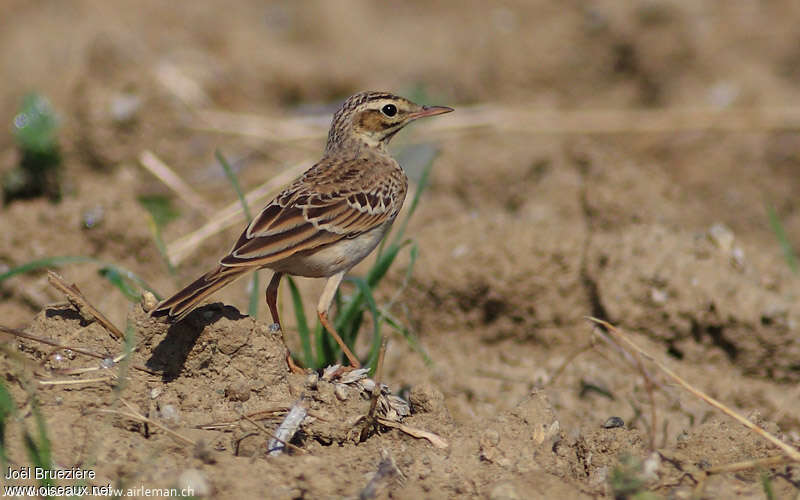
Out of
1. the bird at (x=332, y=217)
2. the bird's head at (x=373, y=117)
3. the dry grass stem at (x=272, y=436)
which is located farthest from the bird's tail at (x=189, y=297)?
the bird's head at (x=373, y=117)

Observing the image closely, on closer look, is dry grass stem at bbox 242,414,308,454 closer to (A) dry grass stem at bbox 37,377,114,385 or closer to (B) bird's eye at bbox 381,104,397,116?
(A) dry grass stem at bbox 37,377,114,385

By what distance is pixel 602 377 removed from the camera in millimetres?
5438

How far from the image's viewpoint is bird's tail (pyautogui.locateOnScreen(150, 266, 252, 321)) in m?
3.69

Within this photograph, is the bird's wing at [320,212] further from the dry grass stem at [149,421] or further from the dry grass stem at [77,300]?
the dry grass stem at [149,421]

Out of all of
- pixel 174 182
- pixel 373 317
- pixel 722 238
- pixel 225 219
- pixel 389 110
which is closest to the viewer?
pixel 373 317

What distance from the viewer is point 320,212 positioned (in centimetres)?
458

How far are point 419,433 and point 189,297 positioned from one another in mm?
1092

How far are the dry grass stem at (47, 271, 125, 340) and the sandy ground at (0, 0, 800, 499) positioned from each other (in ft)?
0.16

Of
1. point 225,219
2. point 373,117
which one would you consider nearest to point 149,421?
point 373,117

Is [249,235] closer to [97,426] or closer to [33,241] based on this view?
[97,426]

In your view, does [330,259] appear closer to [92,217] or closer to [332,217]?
[332,217]

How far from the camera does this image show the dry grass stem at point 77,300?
155 inches

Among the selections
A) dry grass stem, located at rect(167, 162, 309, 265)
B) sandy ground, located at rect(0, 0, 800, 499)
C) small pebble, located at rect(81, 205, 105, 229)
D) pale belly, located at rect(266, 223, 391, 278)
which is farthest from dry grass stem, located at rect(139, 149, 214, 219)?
pale belly, located at rect(266, 223, 391, 278)

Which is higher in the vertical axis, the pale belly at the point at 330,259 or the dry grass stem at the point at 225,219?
the pale belly at the point at 330,259
